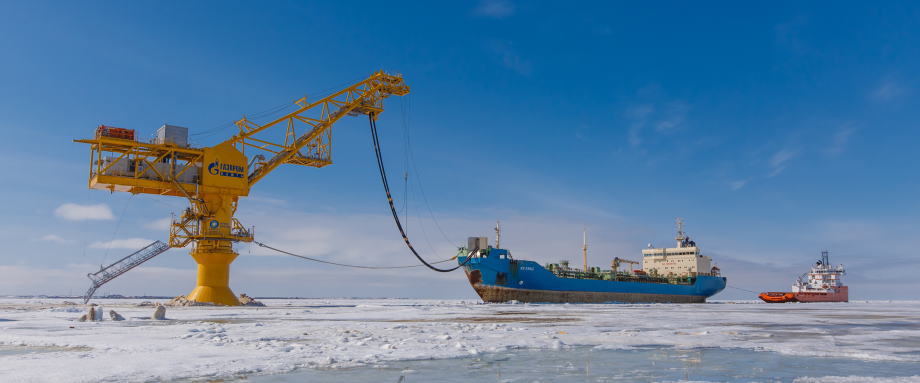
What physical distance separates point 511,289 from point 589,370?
130 feet

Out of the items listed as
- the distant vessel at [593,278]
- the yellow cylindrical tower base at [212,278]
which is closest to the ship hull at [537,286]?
the distant vessel at [593,278]

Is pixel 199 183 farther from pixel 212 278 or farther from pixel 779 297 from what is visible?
pixel 779 297

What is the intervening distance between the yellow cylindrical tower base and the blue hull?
2151cm

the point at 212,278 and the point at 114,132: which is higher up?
the point at 114,132

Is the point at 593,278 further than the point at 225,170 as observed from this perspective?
Yes

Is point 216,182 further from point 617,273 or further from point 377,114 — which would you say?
point 617,273

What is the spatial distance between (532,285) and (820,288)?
5863cm

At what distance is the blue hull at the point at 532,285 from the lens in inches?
1842

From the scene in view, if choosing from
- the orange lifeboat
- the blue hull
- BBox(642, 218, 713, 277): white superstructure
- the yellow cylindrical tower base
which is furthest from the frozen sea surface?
the orange lifeboat

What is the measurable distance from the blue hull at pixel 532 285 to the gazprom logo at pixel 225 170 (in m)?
21.5

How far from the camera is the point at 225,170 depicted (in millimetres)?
29750

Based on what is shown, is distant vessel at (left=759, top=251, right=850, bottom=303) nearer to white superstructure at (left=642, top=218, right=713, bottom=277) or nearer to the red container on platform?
white superstructure at (left=642, top=218, right=713, bottom=277)

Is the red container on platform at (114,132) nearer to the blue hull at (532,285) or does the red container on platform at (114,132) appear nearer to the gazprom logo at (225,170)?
the gazprom logo at (225,170)

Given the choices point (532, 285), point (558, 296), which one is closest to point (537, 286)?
point (532, 285)
